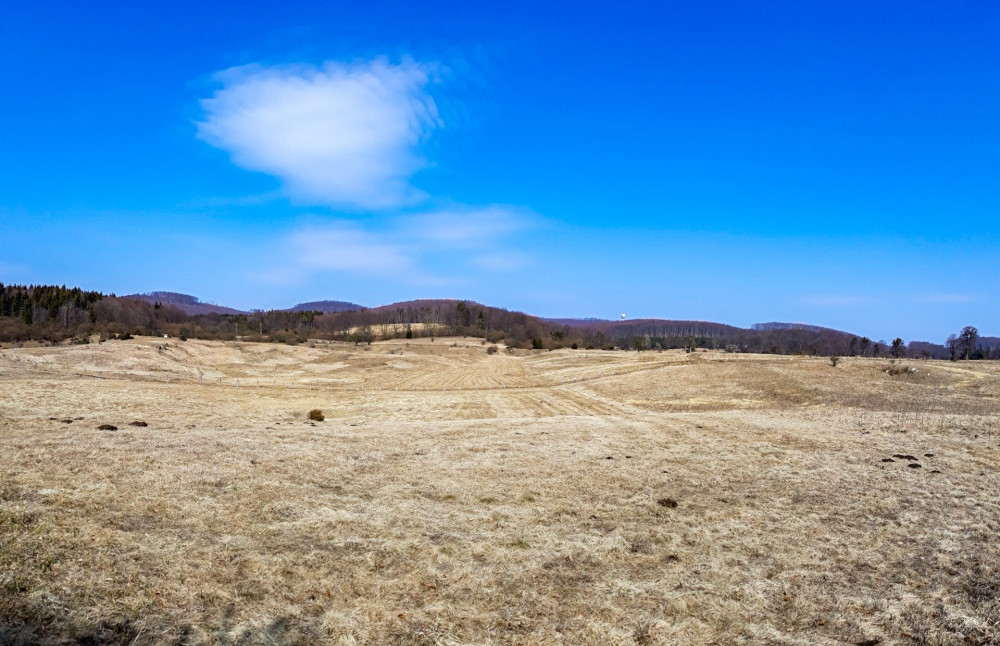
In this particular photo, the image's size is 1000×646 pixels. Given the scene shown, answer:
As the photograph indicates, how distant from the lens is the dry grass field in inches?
294

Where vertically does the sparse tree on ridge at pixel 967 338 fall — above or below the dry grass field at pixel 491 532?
above

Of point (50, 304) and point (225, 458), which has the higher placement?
point (50, 304)

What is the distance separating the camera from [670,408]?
39.3 metres

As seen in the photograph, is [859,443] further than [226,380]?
No

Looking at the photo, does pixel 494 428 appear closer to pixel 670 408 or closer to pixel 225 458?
pixel 225 458

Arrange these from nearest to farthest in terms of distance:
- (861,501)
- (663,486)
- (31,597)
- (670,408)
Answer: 1. (31,597)
2. (861,501)
3. (663,486)
4. (670,408)

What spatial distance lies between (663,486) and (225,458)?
13592mm

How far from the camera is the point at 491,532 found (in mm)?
11195

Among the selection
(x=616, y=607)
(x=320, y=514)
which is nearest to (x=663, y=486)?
(x=616, y=607)

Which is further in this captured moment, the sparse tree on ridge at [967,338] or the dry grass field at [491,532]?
the sparse tree on ridge at [967,338]

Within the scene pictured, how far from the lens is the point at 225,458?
632 inches

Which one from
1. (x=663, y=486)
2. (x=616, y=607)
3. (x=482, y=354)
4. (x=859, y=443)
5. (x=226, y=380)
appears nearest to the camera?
(x=616, y=607)

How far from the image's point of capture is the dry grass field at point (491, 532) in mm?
7477

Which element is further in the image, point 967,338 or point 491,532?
point 967,338
